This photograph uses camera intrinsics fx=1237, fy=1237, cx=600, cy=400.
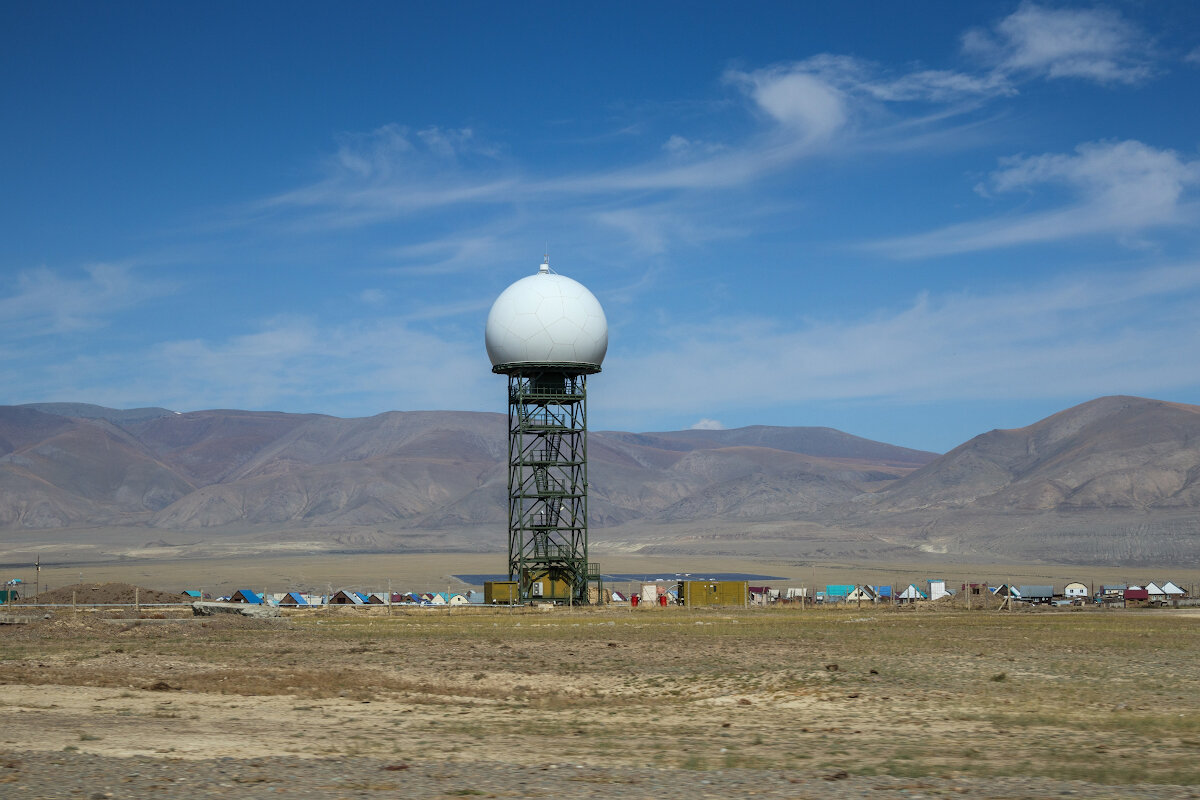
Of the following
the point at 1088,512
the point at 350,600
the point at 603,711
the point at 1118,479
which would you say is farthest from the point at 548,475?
the point at 1118,479

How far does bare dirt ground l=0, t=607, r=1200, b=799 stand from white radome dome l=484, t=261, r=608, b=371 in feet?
→ 85.0

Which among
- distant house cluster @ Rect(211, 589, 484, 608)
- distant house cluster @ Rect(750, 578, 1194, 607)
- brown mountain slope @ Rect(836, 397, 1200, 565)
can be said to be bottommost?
distant house cluster @ Rect(750, 578, 1194, 607)

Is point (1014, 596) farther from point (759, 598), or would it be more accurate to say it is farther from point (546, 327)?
point (546, 327)

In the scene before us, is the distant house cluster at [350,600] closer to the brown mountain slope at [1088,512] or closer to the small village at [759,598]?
the small village at [759,598]

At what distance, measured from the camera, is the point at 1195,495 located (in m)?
163

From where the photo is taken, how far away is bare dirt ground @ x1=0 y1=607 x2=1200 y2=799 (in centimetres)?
1339

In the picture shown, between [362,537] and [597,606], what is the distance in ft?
444

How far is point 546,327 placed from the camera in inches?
2391

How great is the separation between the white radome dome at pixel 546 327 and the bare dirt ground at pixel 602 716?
25.9 metres

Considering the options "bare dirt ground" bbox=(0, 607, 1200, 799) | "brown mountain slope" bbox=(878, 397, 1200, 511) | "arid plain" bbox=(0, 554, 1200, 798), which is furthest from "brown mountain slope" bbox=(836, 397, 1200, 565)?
"bare dirt ground" bbox=(0, 607, 1200, 799)

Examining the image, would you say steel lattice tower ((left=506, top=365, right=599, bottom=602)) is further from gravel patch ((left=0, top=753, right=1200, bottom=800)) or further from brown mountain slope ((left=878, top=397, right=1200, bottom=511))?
brown mountain slope ((left=878, top=397, right=1200, bottom=511))

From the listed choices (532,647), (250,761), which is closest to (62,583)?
(532,647)

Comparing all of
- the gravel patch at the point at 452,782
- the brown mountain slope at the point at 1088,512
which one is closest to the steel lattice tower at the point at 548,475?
the gravel patch at the point at 452,782

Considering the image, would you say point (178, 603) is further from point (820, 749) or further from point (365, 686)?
point (820, 749)
